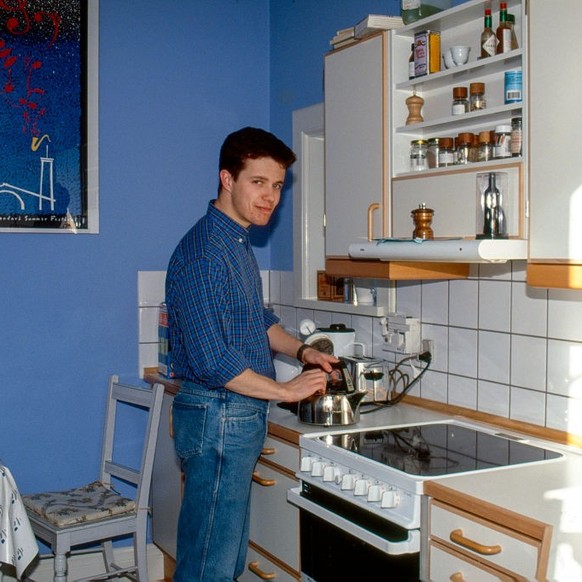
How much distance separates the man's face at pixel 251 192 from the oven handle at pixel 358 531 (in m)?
0.86

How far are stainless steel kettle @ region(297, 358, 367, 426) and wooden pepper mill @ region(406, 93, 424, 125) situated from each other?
0.80 m

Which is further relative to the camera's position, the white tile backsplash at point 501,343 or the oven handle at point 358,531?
the white tile backsplash at point 501,343

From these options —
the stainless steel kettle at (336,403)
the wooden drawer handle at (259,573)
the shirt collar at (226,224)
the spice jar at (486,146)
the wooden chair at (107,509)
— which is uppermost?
the spice jar at (486,146)

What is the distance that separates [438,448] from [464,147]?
0.86 metres

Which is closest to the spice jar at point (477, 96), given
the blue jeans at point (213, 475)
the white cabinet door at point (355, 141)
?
the white cabinet door at point (355, 141)

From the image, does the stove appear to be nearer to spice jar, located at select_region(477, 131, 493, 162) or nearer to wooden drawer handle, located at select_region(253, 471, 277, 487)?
wooden drawer handle, located at select_region(253, 471, 277, 487)

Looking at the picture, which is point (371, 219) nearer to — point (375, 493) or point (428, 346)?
point (428, 346)

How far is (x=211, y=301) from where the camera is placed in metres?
2.40

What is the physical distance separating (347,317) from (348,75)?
39.5 inches

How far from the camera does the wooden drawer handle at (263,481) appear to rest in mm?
2723

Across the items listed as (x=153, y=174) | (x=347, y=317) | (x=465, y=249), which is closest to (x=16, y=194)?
(x=153, y=174)

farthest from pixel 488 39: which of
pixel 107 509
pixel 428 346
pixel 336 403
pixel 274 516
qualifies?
pixel 107 509

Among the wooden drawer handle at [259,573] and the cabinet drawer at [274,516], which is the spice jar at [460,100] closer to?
the cabinet drawer at [274,516]

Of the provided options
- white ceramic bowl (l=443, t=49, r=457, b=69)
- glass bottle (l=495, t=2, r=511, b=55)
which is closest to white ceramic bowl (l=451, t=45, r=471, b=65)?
white ceramic bowl (l=443, t=49, r=457, b=69)
